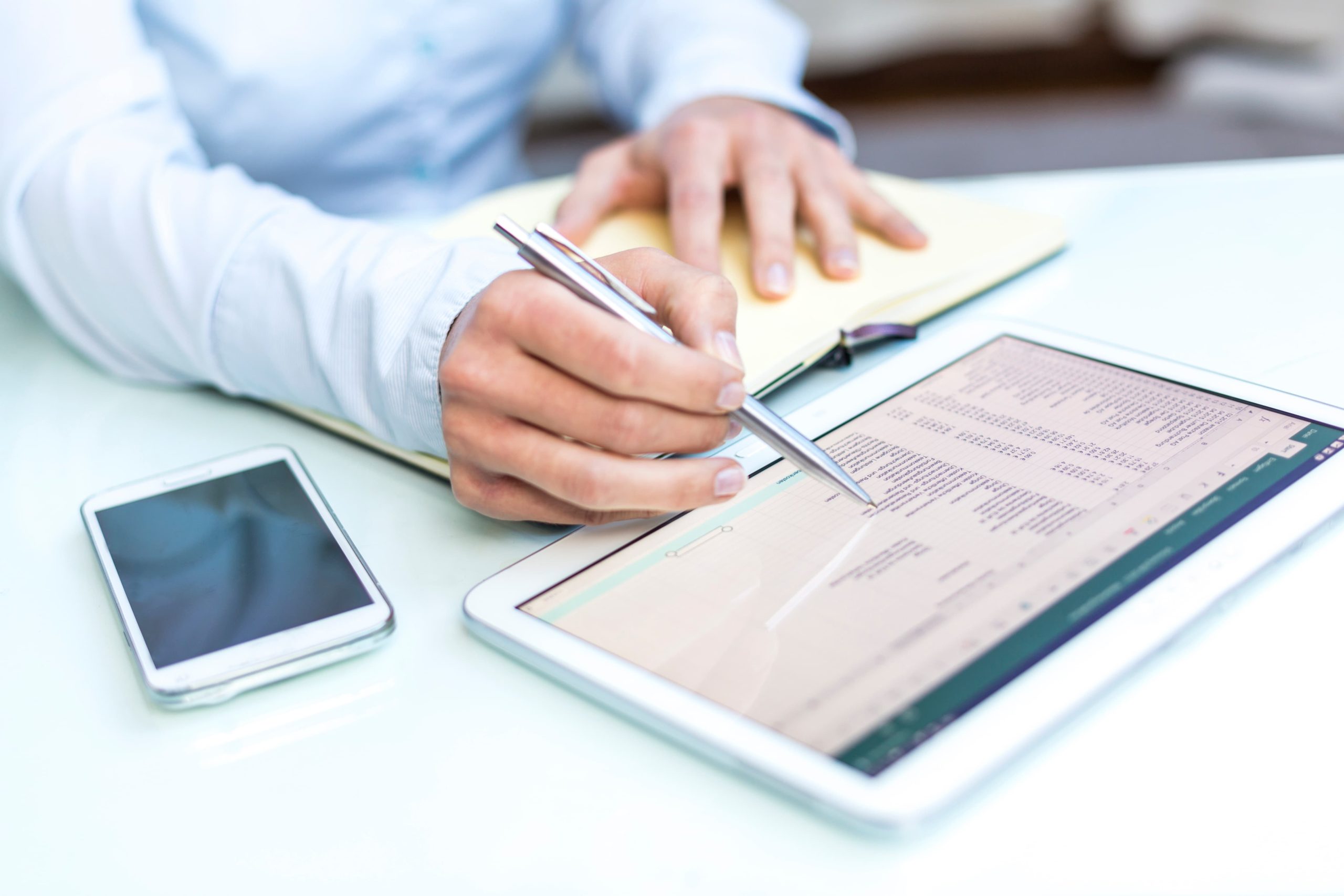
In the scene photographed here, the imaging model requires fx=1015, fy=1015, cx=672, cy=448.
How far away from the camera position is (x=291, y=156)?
0.73 m

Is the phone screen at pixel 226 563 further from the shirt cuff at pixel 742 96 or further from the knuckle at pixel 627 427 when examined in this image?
the shirt cuff at pixel 742 96

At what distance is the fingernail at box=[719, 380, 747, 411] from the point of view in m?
0.33

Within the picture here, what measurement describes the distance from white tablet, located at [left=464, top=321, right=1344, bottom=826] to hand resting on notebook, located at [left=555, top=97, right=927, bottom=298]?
135 mm

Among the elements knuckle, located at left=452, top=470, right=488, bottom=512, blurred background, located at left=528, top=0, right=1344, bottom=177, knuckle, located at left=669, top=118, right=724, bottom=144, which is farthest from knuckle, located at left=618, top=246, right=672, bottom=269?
blurred background, located at left=528, top=0, right=1344, bottom=177

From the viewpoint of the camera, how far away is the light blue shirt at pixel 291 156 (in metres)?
0.44

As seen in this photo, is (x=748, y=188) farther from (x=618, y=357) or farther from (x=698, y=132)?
(x=618, y=357)

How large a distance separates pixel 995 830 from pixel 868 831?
3 centimetres

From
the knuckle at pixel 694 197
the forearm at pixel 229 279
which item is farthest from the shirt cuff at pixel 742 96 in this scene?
the forearm at pixel 229 279

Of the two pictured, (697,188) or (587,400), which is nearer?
(587,400)

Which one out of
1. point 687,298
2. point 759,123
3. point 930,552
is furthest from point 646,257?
point 759,123

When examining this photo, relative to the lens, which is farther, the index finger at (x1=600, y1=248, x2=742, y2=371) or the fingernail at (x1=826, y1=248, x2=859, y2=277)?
the fingernail at (x1=826, y1=248, x2=859, y2=277)

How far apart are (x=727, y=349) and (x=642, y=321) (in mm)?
31

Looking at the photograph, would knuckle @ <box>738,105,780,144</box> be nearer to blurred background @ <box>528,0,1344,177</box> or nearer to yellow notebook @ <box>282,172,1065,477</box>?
yellow notebook @ <box>282,172,1065,477</box>

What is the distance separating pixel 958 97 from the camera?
195cm
